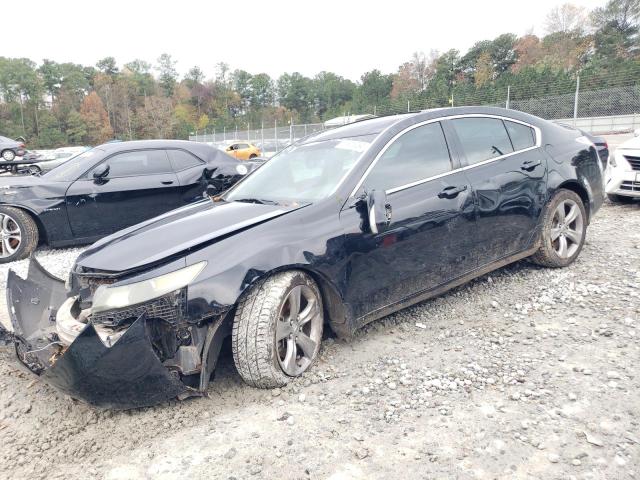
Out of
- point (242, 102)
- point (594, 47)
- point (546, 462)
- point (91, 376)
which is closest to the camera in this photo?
point (546, 462)

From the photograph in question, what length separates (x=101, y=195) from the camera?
6.43 meters

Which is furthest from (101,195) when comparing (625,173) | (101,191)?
(625,173)

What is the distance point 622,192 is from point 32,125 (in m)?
81.1

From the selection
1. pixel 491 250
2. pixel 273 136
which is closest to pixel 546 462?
pixel 491 250

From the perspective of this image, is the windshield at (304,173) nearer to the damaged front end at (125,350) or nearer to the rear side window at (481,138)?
the rear side window at (481,138)

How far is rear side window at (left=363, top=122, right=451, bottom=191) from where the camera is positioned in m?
3.39

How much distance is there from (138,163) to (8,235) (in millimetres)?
1842

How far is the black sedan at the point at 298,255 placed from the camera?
2.56 meters

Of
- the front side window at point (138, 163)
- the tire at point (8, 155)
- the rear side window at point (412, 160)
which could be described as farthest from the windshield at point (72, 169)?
the tire at point (8, 155)

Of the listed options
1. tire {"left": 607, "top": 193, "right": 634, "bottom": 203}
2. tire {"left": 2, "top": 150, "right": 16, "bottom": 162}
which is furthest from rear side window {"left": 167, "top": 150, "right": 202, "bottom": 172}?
tire {"left": 2, "top": 150, "right": 16, "bottom": 162}

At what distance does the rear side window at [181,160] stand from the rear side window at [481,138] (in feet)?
14.2

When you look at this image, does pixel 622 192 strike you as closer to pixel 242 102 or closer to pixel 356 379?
pixel 356 379

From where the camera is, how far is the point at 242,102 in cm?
9775

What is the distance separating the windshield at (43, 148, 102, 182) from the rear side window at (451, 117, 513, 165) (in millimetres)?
4988
